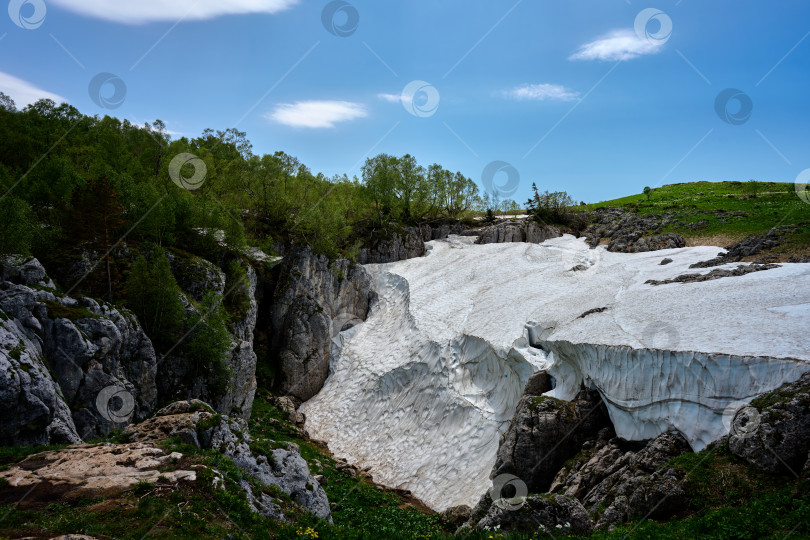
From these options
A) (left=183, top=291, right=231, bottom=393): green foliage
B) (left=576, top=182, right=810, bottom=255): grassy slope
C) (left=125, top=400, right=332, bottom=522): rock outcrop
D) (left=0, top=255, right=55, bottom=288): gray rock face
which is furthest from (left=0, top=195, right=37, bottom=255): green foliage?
(left=576, top=182, right=810, bottom=255): grassy slope

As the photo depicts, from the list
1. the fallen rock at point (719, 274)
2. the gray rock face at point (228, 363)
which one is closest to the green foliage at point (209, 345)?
the gray rock face at point (228, 363)

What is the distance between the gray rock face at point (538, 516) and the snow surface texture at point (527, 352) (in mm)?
6802

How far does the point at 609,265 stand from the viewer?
53.9 m

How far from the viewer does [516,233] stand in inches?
2990

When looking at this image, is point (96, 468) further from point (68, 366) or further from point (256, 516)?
point (68, 366)

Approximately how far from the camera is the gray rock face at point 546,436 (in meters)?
26.4

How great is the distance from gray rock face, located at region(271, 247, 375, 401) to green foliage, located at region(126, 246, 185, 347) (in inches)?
743

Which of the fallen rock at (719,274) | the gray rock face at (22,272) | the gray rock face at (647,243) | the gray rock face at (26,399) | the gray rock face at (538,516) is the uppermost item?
the gray rock face at (647,243)

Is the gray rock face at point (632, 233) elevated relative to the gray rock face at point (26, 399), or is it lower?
elevated

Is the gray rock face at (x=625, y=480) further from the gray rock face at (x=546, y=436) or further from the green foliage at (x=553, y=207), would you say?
the green foliage at (x=553, y=207)

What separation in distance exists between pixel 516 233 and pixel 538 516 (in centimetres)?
6130

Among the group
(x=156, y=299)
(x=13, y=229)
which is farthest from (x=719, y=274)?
(x=13, y=229)

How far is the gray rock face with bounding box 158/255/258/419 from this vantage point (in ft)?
106

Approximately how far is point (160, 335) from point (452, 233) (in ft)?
192
